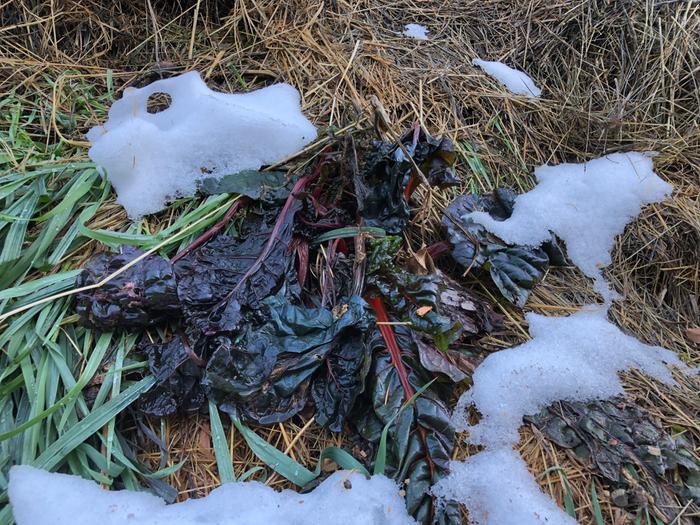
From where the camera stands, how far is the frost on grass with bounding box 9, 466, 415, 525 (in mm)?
1098

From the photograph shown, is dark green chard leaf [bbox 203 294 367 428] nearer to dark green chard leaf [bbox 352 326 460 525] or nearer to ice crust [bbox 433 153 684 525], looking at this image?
dark green chard leaf [bbox 352 326 460 525]

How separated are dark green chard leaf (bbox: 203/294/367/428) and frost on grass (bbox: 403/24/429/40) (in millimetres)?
1605

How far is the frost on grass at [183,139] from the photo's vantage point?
1.61 metres

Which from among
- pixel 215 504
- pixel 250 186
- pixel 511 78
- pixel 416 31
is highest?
pixel 416 31

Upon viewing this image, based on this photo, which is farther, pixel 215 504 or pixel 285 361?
pixel 285 361

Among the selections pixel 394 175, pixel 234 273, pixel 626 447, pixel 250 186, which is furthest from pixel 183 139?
pixel 626 447

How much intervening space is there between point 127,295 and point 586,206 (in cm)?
168

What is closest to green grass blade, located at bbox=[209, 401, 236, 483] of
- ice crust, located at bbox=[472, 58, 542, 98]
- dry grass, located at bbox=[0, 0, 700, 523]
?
dry grass, located at bbox=[0, 0, 700, 523]

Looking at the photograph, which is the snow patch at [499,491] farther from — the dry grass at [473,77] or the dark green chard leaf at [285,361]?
the dry grass at [473,77]

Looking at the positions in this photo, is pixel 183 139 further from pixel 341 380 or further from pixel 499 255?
pixel 499 255

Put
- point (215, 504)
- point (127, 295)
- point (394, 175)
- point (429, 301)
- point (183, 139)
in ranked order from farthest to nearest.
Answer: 1. point (183, 139)
2. point (394, 175)
3. point (429, 301)
4. point (127, 295)
5. point (215, 504)

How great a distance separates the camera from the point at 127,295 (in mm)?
1304

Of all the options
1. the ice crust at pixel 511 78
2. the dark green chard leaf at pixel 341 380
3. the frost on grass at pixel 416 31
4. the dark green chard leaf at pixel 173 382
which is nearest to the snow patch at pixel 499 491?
the dark green chard leaf at pixel 341 380

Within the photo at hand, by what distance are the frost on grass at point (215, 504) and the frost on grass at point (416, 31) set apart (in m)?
2.07
